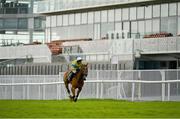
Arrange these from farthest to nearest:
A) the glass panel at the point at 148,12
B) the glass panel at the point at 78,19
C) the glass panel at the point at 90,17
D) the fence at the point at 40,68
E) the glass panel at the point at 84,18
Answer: the glass panel at the point at 78,19
the glass panel at the point at 84,18
the glass panel at the point at 90,17
the glass panel at the point at 148,12
the fence at the point at 40,68

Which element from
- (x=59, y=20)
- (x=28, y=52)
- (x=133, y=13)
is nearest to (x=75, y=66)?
(x=133, y=13)

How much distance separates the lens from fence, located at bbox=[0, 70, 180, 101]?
33.5 m

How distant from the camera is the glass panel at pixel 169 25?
200 feet

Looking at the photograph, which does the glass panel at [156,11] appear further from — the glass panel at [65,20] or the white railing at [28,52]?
the glass panel at [65,20]

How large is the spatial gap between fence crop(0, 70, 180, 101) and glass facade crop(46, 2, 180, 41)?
69.4 ft

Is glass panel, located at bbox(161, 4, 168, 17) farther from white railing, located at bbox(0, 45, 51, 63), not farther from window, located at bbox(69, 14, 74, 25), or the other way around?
window, located at bbox(69, 14, 74, 25)

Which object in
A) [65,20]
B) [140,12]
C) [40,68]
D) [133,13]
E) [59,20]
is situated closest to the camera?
[40,68]

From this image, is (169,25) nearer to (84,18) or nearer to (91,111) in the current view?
(84,18)

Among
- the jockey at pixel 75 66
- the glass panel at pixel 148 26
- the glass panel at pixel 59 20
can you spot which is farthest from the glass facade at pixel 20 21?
the jockey at pixel 75 66

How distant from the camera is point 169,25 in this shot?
61.7 m

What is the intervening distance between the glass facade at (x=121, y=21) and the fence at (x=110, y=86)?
21155 mm

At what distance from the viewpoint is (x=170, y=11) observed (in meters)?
61.8

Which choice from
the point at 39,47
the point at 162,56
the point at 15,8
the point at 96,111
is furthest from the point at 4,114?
the point at 15,8

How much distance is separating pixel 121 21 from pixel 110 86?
31.5 metres
